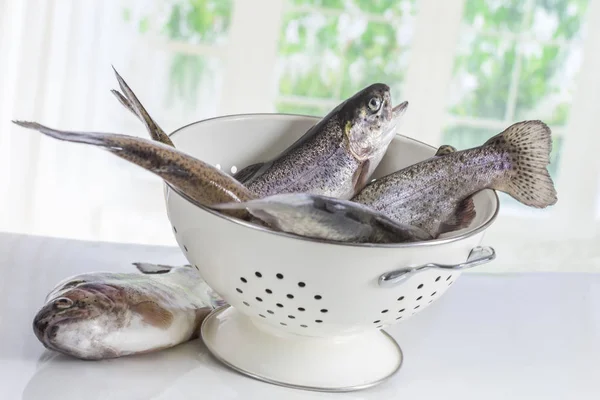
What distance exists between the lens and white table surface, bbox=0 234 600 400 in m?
0.67

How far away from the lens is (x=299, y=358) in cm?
71

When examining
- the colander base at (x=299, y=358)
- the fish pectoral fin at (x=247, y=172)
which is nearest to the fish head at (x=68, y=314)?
the colander base at (x=299, y=358)

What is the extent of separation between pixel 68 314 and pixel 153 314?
0.24ft

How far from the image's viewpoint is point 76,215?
2457 millimetres

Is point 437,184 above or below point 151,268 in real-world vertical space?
above

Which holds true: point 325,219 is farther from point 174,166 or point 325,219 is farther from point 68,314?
point 68,314

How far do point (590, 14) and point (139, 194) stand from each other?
1435mm

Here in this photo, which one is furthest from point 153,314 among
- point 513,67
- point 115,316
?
point 513,67

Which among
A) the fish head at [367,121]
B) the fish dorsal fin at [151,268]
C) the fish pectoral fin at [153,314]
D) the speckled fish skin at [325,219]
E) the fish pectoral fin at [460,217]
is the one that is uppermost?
the fish head at [367,121]

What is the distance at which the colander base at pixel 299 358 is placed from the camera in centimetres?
71

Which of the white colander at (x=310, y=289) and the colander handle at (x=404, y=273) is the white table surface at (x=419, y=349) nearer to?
the white colander at (x=310, y=289)

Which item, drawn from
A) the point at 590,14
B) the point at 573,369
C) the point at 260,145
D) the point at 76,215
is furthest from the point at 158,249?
the point at 590,14

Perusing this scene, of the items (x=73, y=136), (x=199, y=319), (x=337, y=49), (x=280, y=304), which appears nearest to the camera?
(x=73, y=136)

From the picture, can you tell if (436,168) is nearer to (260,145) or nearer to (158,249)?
(260,145)
